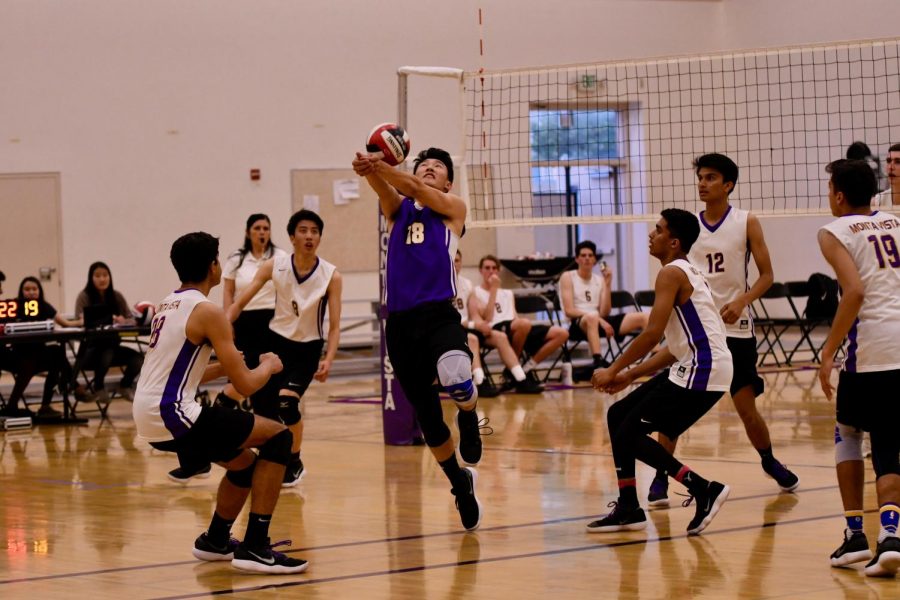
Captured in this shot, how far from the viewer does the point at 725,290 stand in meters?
6.88

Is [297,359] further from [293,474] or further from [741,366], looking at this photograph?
[741,366]

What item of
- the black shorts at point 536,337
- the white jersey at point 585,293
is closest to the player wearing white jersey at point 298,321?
the black shorts at point 536,337

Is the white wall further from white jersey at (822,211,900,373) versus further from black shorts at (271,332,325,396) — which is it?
white jersey at (822,211,900,373)

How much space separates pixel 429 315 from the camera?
5883mm

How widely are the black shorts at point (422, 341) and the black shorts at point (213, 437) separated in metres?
1.00

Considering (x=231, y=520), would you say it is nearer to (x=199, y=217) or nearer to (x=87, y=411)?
(x=87, y=411)

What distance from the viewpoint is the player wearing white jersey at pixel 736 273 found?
263 inches

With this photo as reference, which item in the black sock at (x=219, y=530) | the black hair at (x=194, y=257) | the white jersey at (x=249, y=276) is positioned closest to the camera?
the black hair at (x=194, y=257)

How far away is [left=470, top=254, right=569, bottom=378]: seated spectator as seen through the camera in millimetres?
13219

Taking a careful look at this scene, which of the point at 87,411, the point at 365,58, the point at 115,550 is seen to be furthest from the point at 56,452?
the point at 365,58

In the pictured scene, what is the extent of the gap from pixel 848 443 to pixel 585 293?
29.4 feet

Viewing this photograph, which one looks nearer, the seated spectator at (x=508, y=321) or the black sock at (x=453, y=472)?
the black sock at (x=453, y=472)

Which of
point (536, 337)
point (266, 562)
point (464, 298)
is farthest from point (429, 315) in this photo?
point (536, 337)

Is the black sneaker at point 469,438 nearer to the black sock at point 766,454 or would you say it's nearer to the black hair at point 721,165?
the black sock at point 766,454
